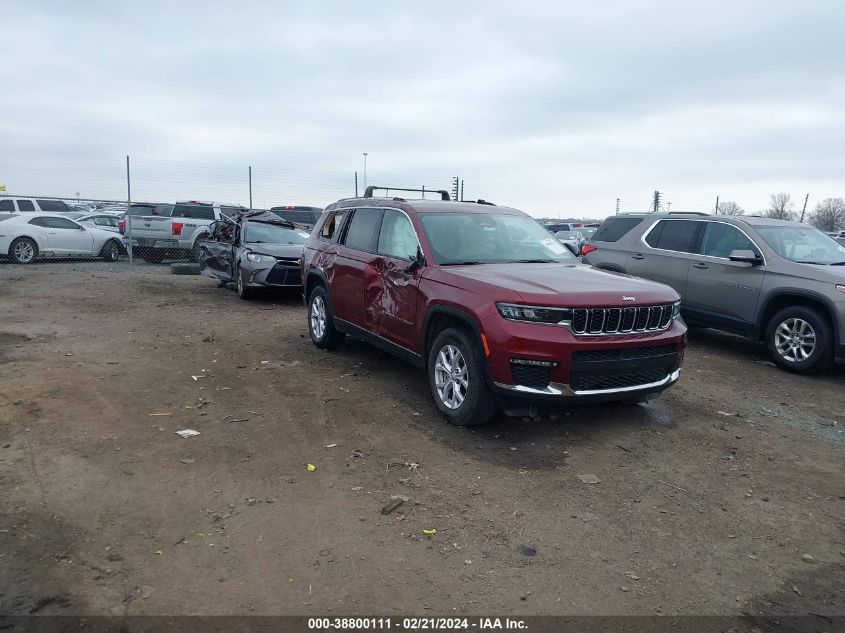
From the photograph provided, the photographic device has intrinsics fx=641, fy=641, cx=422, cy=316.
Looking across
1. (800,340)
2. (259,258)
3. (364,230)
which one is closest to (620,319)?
(364,230)

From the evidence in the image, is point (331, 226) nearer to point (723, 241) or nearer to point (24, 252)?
point (723, 241)

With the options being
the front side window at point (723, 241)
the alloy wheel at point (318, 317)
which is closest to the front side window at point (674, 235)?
the front side window at point (723, 241)

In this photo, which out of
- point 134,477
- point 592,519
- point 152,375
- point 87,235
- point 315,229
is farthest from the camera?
point 87,235

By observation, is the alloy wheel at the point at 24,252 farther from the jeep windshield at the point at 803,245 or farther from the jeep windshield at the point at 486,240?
the jeep windshield at the point at 803,245

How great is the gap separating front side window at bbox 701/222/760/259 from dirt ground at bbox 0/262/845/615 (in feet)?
6.62

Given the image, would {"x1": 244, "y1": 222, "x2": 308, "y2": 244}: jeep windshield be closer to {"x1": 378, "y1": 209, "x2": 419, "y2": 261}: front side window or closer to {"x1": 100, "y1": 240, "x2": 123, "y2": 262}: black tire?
{"x1": 378, "y1": 209, "x2": 419, "y2": 261}: front side window

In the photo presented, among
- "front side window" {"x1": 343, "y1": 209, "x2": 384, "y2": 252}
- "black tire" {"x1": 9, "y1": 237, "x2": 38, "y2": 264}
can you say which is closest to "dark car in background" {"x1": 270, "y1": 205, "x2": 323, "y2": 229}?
"black tire" {"x1": 9, "y1": 237, "x2": 38, "y2": 264}

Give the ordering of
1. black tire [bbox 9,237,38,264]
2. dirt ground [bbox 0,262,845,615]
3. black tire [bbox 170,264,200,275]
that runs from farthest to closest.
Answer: black tire [bbox 9,237,38,264]
black tire [bbox 170,264,200,275]
dirt ground [bbox 0,262,845,615]

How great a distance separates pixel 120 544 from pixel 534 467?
2652 mm

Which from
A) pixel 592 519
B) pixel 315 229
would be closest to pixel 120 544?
pixel 592 519

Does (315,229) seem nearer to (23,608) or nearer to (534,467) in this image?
(534,467)

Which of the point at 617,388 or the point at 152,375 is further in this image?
the point at 152,375

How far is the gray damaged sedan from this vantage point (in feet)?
37.7

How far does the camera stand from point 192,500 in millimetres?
3908
